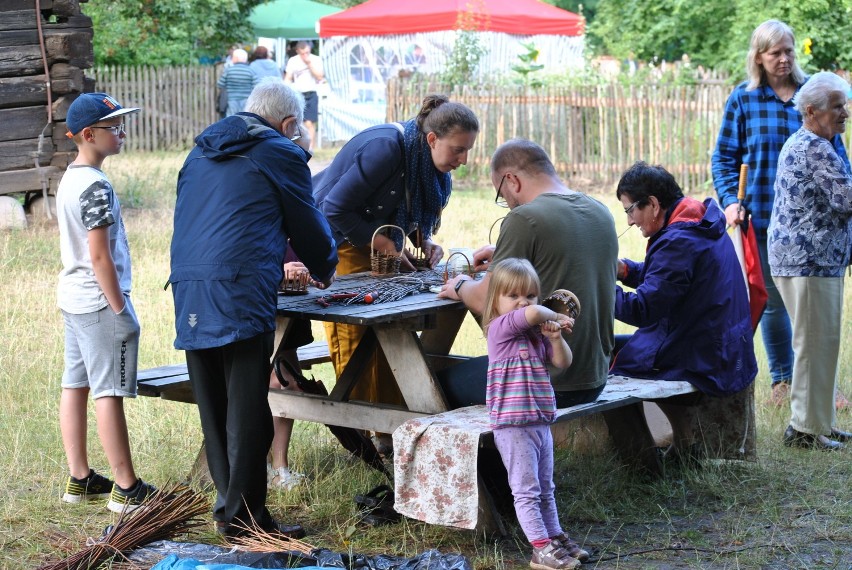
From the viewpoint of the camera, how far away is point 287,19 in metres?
27.4

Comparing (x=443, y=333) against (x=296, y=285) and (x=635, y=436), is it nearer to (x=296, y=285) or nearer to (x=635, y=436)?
(x=635, y=436)

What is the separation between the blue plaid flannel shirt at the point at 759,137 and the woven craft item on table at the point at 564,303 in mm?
2763

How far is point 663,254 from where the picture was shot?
5.02 m

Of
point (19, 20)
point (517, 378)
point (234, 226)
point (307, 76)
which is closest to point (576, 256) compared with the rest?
point (517, 378)

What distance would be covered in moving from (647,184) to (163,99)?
17.8 meters

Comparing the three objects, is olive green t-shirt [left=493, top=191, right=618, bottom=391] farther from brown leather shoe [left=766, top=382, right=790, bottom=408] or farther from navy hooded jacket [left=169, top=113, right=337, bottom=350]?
brown leather shoe [left=766, top=382, right=790, bottom=408]

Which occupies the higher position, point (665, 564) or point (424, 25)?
point (424, 25)

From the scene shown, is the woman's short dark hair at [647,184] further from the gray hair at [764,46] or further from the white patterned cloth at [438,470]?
the gray hair at [764,46]

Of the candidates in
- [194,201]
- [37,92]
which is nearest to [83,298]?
[194,201]

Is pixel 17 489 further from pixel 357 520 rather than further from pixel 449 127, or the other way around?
pixel 449 127

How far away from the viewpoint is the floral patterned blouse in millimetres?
5539

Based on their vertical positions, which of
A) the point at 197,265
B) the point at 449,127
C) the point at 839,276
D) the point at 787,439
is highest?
the point at 449,127

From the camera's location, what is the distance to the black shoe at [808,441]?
18.5 feet

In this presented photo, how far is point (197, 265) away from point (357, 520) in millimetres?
1296
